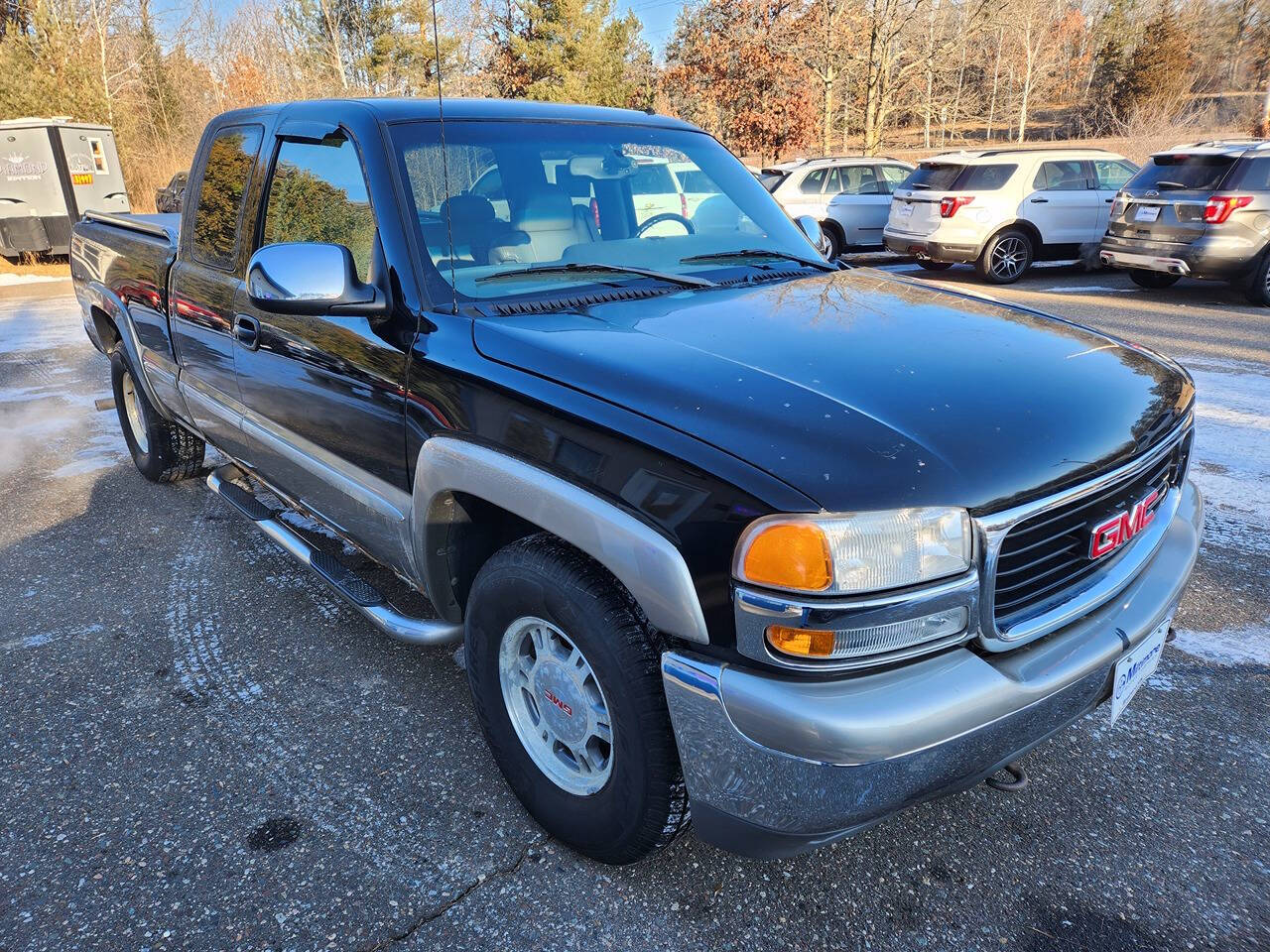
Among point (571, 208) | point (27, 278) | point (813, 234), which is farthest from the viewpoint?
point (27, 278)

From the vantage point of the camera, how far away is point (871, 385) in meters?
2.00

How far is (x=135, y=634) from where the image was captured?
350cm

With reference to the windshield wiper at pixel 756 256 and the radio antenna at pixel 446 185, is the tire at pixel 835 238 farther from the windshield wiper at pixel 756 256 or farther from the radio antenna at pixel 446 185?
the radio antenna at pixel 446 185

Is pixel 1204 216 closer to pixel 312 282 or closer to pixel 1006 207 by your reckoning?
pixel 1006 207

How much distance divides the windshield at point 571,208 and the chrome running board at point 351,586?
3.22 feet

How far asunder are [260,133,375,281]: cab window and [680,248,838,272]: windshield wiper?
1.03 m

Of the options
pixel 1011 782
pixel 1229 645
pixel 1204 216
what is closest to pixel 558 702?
pixel 1011 782

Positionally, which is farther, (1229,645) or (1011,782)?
(1229,645)

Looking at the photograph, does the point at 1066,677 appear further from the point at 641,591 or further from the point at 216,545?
the point at 216,545

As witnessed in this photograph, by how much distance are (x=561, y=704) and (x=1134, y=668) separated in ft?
4.58

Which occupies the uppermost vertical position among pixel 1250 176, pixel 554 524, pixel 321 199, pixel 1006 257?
pixel 321 199

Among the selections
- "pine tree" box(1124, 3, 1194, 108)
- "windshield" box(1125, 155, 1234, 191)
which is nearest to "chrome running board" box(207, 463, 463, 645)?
"windshield" box(1125, 155, 1234, 191)

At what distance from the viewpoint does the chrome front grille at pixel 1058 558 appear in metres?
1.80

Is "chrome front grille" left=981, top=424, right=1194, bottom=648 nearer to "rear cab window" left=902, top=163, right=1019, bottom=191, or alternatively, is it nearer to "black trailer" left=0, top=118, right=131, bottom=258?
"rear cab window" left=902, top=163, right=1019, bottom=191
